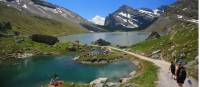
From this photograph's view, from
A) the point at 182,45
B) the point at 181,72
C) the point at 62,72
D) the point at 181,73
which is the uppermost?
the point at 181,72

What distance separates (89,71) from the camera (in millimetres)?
93812

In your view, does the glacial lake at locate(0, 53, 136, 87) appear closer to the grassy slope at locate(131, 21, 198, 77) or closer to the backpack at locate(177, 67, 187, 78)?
the grassy slope at locate(131, 21, 198, 77)

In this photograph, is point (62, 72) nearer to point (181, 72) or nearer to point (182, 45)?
point (182, 45)

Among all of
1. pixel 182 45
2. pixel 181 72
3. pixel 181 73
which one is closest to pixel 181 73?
pixel 181 73

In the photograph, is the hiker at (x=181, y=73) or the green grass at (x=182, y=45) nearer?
the hiker at (x=181, y=73)

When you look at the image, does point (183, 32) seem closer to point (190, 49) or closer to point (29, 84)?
point (190, 49)

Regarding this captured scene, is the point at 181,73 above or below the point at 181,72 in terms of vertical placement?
below

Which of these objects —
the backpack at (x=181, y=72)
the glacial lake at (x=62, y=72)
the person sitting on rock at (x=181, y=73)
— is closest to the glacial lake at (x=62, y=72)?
the glacial lake at (x=62, y=72)

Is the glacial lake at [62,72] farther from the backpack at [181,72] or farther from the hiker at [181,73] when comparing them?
the backpack at [181,72]

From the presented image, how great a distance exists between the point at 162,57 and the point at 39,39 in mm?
98552

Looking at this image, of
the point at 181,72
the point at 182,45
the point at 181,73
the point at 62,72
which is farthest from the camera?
the point at 62,72

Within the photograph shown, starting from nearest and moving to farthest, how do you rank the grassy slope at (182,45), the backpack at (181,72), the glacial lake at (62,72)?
the backpack at (181,72) → the grassy slope at (182,45) → the glacial lake at (62,72)

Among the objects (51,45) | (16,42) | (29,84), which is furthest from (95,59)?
(16,42)

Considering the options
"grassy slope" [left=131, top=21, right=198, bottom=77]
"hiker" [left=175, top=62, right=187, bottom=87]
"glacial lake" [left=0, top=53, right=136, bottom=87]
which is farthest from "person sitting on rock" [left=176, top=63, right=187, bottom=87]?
"glacial lake" [left=0, top=53, right=136, bottom=87]
